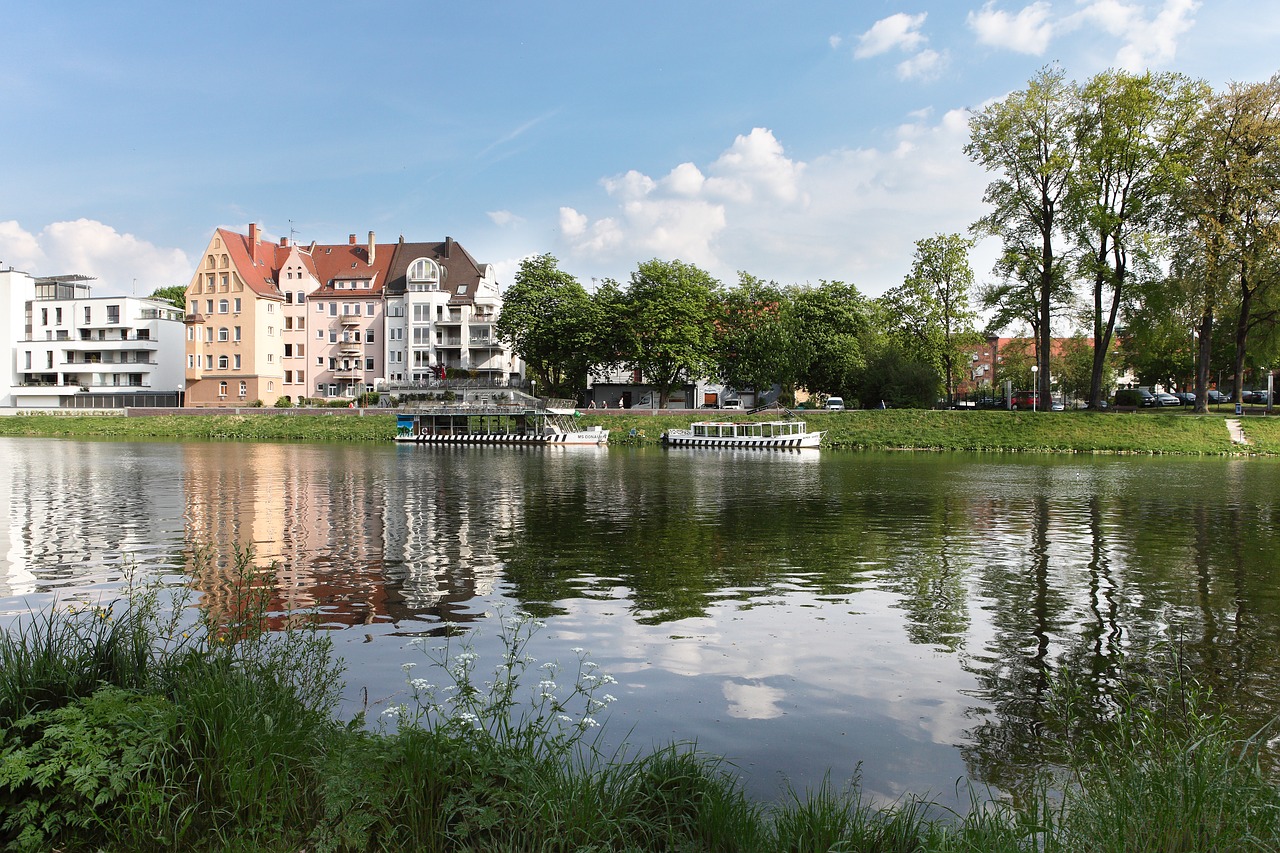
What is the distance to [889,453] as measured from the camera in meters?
66.2

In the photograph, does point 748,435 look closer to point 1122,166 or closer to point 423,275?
point 1122,166

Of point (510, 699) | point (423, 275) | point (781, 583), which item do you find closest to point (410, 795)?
point (510, 699)

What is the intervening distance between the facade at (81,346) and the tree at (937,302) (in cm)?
8694

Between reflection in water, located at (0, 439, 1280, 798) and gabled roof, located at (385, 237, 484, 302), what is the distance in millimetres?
76777

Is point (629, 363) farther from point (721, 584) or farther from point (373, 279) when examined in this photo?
point (721, 584)

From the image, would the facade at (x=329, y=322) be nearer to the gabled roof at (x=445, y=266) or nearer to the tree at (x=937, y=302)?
the gabled roof at (x=445, y=266)

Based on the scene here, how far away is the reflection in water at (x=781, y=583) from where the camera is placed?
9695 mm

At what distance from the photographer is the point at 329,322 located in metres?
112

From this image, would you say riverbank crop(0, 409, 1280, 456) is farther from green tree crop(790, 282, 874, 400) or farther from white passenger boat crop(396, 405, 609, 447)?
green tree crop(790, 282, 874, 400)

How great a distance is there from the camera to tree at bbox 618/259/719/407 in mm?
88500

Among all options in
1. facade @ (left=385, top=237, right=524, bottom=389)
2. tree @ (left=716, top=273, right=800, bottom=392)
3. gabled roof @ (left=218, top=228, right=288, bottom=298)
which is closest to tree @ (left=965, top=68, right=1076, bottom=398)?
tree @ (left=716, top=273, right=800, bottom=392)

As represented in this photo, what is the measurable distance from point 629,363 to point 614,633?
8109 cm

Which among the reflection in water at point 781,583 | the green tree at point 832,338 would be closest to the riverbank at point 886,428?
the green tree at point 832,338

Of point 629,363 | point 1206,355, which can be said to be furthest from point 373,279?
point 1206,355
